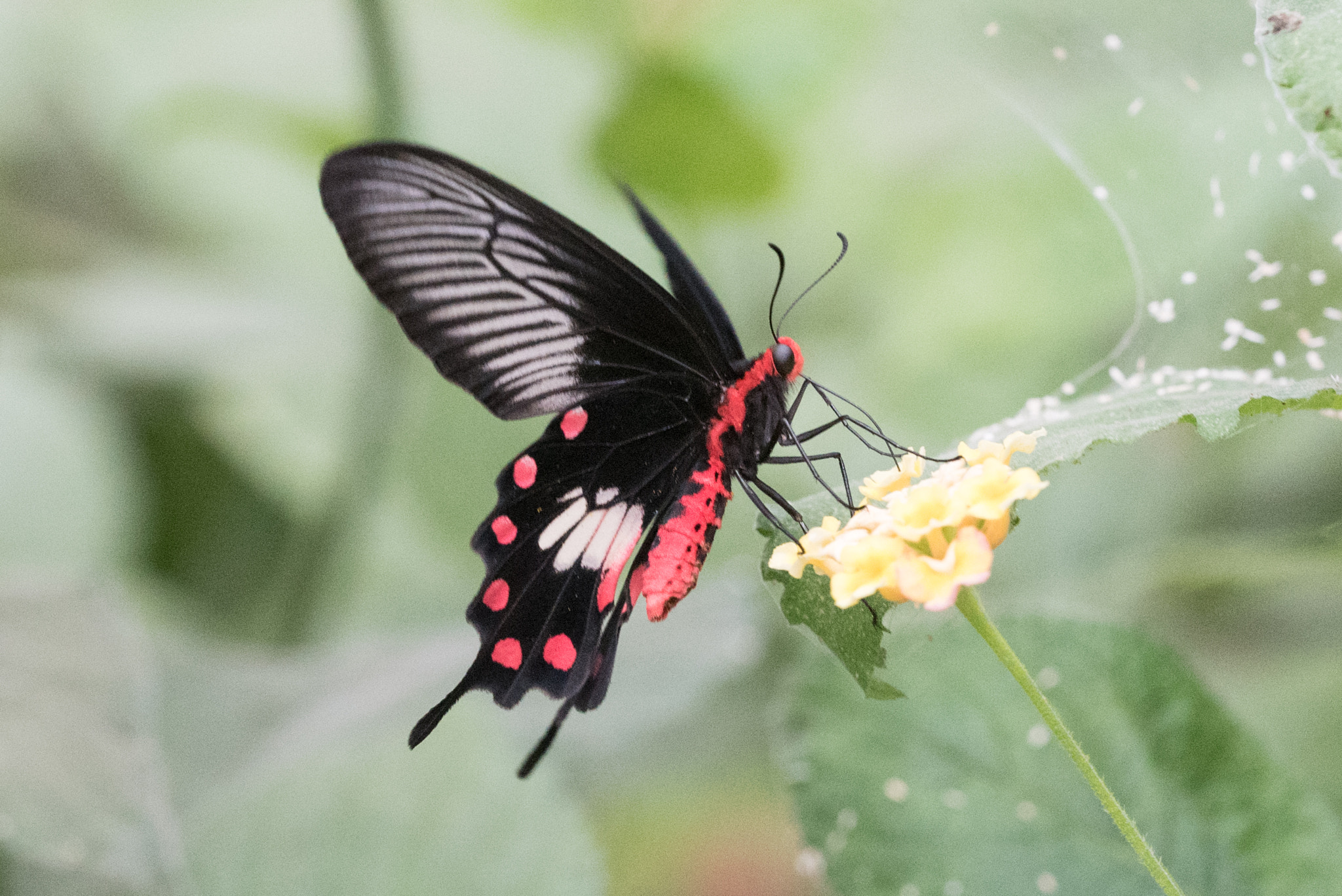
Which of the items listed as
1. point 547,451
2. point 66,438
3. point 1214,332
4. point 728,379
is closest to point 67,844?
point 547,451

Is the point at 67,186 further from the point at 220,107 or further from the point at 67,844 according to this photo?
the point at 67,844

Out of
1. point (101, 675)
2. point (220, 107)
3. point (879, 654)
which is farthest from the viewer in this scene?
point (220, 107)

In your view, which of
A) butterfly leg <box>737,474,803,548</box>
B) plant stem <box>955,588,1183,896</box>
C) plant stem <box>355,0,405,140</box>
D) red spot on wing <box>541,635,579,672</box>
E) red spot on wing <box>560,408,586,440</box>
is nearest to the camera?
plant stem <box>955,588,1183,896</box>

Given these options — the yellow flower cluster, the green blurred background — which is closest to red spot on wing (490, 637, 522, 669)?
the green blurred background

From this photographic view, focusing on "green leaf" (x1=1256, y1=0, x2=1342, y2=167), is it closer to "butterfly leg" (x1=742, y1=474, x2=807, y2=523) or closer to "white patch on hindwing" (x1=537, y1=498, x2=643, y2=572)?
"butterfly leg" (x1=742, y1=474, x2=807, y2=523)

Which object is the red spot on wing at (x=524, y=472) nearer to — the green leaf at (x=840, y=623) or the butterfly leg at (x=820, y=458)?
the butterfly leg at (x=820, y=458)

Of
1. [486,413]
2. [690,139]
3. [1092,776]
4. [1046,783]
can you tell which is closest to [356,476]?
[486,413]
